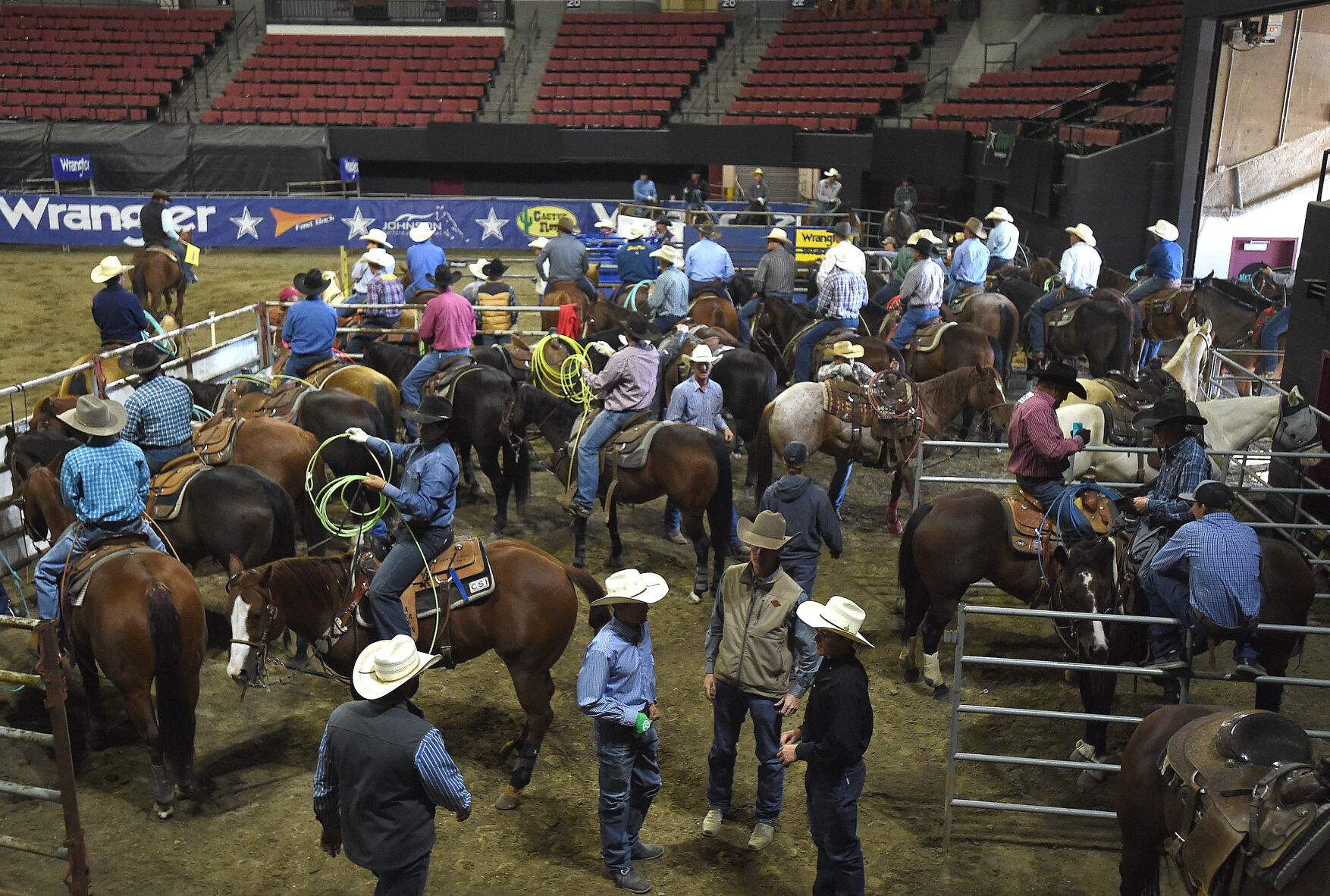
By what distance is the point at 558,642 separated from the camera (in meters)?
6.14

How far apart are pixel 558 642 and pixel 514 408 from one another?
12.1 ft

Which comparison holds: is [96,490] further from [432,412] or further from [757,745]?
[757,745]

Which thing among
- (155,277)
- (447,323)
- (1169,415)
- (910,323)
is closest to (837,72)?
(910,323)

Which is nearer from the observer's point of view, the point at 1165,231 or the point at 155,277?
the point at 1165,231

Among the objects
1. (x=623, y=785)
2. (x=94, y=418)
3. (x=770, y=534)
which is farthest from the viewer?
(x=94, y=418)

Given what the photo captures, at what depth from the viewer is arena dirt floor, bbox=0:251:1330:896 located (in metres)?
5.41

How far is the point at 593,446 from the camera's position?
29.0 feet

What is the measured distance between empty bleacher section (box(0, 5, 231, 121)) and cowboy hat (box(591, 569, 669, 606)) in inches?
1058

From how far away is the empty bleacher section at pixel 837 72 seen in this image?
1013 inches

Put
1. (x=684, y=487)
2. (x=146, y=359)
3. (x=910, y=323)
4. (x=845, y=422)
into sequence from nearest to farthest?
(x=146, y=359) < (x=684, y=487) < (x=845, y=422) < (x=910, y=323)

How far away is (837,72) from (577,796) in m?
24.4

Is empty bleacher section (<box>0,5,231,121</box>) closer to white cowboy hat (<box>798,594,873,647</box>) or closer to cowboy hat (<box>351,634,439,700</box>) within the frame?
cowboy hat (<box>351,634,439,700</box>)

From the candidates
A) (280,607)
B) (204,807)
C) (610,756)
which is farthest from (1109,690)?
(204,807)

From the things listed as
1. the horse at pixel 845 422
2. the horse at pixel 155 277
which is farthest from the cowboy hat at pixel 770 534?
the horse at pixel 155 277
